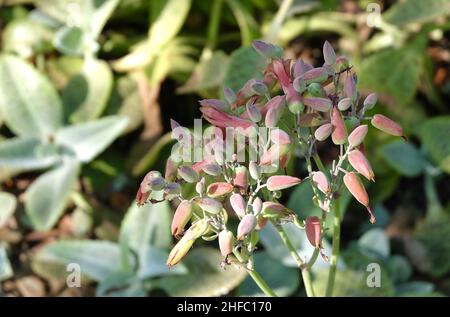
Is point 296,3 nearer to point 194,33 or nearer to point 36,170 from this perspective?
point 194,33

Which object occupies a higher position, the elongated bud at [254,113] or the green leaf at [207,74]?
the elongated bud at [254,113]

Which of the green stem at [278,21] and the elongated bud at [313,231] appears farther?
the green stem at [278,21]

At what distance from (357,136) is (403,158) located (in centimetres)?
77

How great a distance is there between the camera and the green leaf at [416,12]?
1591 millimetres

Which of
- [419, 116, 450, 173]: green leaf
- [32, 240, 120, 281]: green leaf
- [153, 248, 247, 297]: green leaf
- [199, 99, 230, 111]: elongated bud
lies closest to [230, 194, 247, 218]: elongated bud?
[199, 99, 230, 111]: elongated bud

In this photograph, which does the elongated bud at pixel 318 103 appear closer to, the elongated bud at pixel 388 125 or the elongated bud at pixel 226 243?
the elongated bud at pixel 388 125

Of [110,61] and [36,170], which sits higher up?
[110,61]

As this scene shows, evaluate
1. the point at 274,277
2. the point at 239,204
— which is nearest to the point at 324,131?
the point at 239,204

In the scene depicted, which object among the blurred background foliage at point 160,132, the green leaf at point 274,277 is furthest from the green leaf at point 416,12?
the green leaf at point 274,277

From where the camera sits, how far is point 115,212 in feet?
5.50

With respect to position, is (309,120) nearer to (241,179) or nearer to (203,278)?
(241,179)

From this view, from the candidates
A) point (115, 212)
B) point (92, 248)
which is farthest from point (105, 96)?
point (92, 248)

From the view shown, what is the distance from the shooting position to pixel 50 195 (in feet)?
5.14
